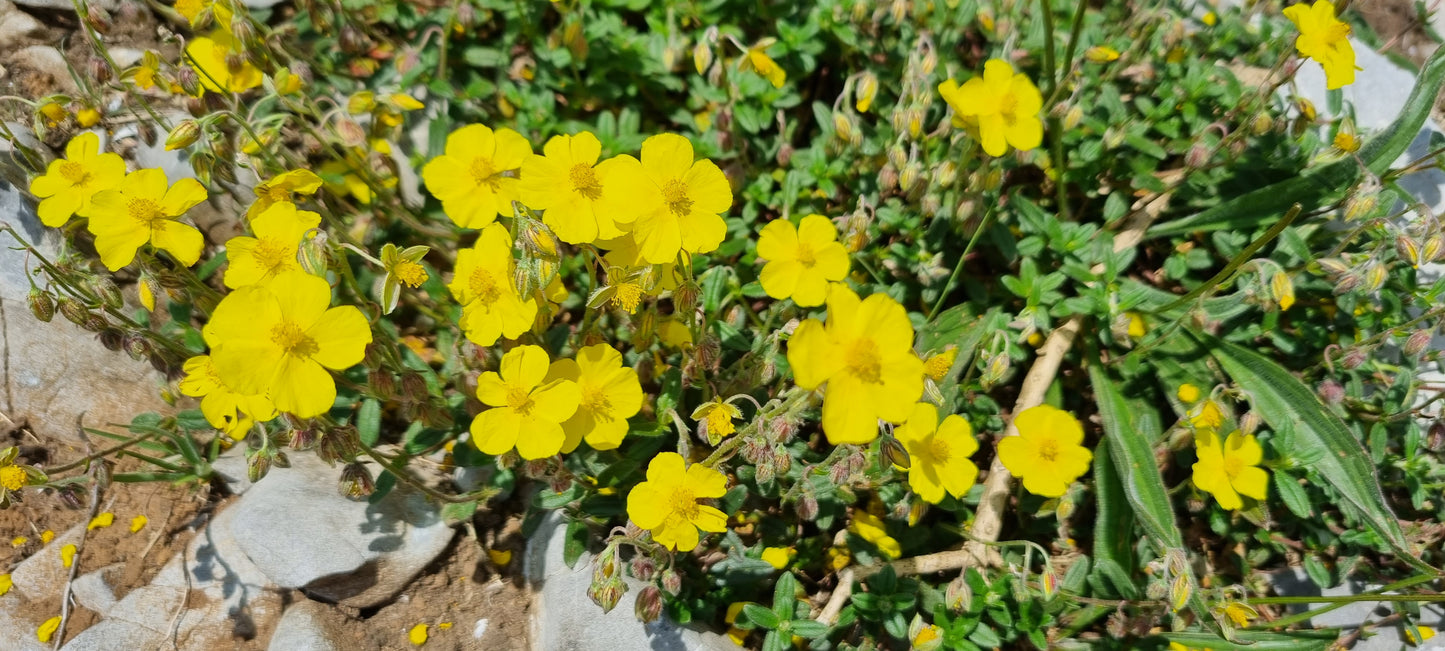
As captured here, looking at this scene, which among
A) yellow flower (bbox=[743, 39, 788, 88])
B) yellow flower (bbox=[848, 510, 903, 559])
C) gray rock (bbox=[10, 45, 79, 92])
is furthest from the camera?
gray rock (bbox=[10, 45, 79, 92])

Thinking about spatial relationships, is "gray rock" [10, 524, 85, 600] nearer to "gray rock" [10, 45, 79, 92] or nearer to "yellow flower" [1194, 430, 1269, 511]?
"gray rock" [10, 45, 79, 92]

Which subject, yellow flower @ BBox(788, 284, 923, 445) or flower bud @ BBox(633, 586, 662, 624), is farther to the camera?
flower bud @ BBox(633, 586, 662, 624)

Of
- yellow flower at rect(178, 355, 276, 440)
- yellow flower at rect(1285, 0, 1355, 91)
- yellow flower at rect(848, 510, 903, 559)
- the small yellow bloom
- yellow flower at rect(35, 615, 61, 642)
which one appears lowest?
yellow flower at rect(35, 615, 61, 642)

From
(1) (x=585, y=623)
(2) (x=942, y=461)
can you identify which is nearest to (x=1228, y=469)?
(2) (x=942, y=461)

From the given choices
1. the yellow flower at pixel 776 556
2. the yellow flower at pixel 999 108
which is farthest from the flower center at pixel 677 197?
the yellow flower at pixel 776 556

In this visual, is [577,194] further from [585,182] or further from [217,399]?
[217,399]

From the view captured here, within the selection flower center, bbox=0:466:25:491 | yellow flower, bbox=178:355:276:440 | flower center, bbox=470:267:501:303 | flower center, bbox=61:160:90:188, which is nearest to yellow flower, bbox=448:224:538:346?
flower center, bbox=470:267:501:303

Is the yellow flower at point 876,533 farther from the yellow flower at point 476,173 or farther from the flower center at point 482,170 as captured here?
the flower center at point 482,170
